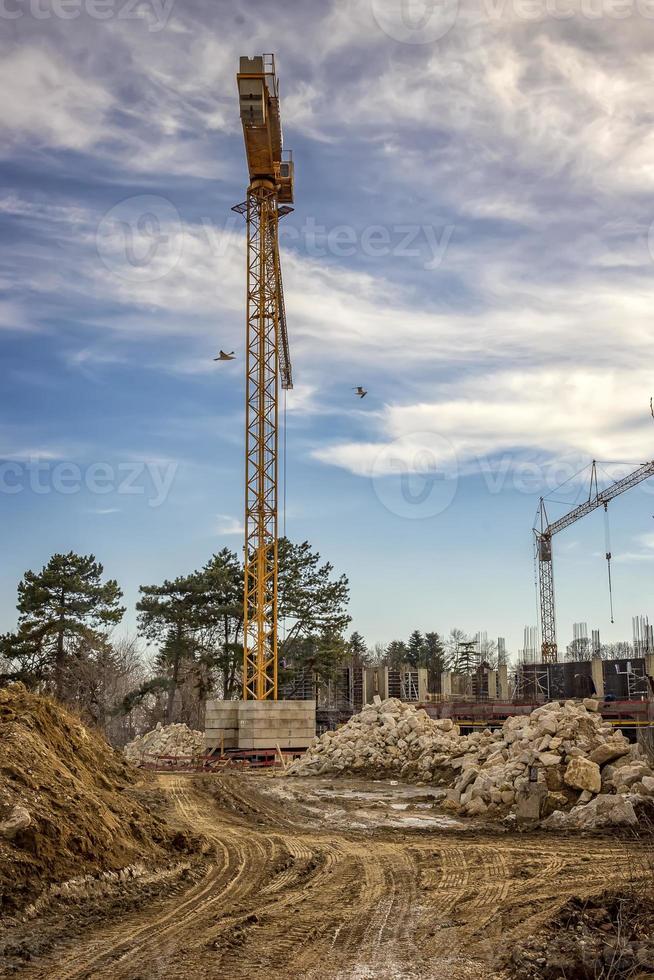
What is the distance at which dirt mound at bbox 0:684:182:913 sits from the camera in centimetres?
900

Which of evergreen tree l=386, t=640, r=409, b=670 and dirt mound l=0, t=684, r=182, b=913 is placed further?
evergreen tree l=386, t=640, r=409, b=670

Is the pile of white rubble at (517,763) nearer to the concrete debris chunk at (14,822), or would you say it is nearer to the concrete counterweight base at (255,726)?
the concrete counterweight base at (255,726)

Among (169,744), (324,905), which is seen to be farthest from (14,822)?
(169,744)

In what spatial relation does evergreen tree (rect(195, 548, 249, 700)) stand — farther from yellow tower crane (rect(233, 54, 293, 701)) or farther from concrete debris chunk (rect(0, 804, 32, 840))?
concrete debris chunk (rect(0, 804, 32, 840))

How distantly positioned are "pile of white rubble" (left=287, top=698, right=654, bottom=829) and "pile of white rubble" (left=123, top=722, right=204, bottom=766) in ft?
44.8

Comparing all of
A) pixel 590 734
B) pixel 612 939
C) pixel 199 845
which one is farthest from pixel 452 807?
pixel 612 939

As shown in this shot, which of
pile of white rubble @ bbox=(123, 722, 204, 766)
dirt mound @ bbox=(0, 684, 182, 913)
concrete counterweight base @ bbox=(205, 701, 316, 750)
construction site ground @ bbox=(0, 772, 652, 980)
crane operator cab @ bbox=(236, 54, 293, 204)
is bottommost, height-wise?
pile of white rubble @ bbox=(123, 722, 204, 766)

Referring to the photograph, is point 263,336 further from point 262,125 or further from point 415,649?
point 415,649

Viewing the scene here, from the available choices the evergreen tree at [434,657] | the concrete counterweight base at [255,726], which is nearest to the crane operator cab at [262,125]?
the concrete counterweight base at [255,726]

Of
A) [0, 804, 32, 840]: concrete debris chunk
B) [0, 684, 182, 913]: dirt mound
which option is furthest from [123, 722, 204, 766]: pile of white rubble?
[0, 804, 32, 840]: concrete debris chunk

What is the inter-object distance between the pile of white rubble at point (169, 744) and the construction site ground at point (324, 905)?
2619cm

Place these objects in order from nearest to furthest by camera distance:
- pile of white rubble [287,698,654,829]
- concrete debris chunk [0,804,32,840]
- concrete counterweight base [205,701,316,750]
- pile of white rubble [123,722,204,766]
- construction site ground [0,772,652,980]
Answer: construction site ground [0,772,652,980], concrete debris chunk [0,804,32,840], pile of white rubble [287,698,654,829], concrete counterweight base [205,701,316,750], pile of white rubble [123,722,204,766]

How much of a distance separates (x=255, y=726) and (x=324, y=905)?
26.9 meters

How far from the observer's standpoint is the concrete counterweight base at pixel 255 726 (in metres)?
35.5
